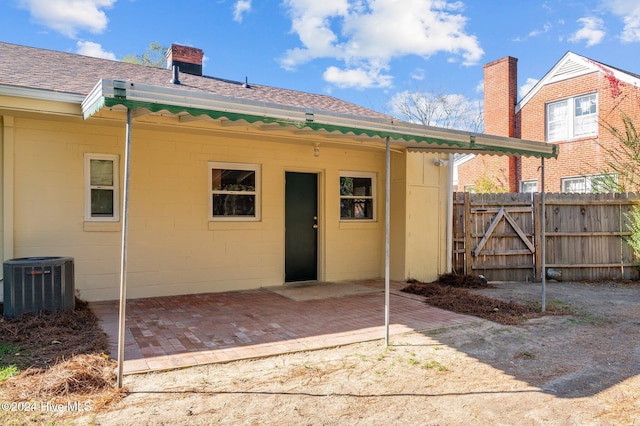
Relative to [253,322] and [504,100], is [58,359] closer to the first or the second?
[253,322]

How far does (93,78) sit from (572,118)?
49.3ft

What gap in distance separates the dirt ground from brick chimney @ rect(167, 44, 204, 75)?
7626 mm

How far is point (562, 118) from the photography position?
15664 mm

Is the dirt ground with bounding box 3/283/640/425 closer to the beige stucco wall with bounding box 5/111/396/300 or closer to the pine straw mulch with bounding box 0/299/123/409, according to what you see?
the pine straw mulch with bounding box 0/299/123/409

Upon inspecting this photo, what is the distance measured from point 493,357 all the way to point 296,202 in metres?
4.91

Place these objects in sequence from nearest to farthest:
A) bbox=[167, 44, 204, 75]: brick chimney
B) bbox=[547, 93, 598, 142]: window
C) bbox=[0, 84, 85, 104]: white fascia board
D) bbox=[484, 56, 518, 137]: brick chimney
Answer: bbox=[0, 84, 85, 104]: white fascia board < bbox=[167, 44, 204, 75]: brick chimney < bbox=[547, 93, 598, 142]: window < bbox=[484, 56, 518, 137]: brick chimney

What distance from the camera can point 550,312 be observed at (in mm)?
6395

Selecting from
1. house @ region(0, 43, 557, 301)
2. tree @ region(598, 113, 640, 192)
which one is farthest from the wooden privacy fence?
tree @ region(598, 113, 640, 192)

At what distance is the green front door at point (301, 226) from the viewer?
27.6 ft

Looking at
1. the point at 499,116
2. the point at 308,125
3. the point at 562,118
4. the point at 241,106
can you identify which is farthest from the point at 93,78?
the point at 499,116

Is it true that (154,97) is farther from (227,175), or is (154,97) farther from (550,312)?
(550,312)

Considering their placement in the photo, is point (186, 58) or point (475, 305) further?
point (186, 58)

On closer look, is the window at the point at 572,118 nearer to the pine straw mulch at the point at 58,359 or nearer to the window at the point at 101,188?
the window at the point at 101,188

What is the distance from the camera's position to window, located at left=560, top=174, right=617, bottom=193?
11821 millimetres
